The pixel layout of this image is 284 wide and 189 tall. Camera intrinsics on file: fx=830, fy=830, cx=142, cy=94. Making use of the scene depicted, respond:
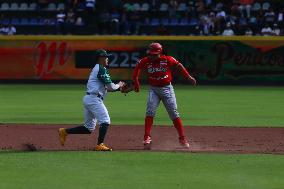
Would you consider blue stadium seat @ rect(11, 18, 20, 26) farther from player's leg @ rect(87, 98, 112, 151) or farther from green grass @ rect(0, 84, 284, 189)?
player's leg @ rect(87, 98, 112, 151)

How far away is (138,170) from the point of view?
37.0 ft

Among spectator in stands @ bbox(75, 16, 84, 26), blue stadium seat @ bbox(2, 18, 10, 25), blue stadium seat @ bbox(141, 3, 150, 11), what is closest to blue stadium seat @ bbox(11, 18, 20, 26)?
blue stadium seat @ bbox(2, 18, 10, 25)

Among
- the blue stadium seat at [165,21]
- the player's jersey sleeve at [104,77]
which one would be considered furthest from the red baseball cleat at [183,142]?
the blue stadium seat at [165,21]

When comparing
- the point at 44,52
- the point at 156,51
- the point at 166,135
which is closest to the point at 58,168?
the point at 156,51

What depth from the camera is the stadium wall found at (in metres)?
31.3

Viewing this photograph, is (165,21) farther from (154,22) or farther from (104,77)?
(104,77)

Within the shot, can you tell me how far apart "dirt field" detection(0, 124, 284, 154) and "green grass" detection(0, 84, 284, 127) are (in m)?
1.51

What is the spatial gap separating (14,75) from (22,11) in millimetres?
6851

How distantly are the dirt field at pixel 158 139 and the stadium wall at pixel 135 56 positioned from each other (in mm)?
13903

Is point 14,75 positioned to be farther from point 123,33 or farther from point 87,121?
point 87,121

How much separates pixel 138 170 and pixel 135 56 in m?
20.6

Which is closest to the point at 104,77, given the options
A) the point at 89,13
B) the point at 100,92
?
the point at 100,92

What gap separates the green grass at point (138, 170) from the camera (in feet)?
33.3

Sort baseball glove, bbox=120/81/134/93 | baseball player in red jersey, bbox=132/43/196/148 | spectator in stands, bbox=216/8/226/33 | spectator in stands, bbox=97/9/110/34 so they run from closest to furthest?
1. baseball glove, bbox=120/81/134/93
2. baseball player in red jersey, bbox=132/43/196/148
3. spectator in stands, bbox=216/8/226/33
4. spectator in stands, bbox=97/9/110/34
